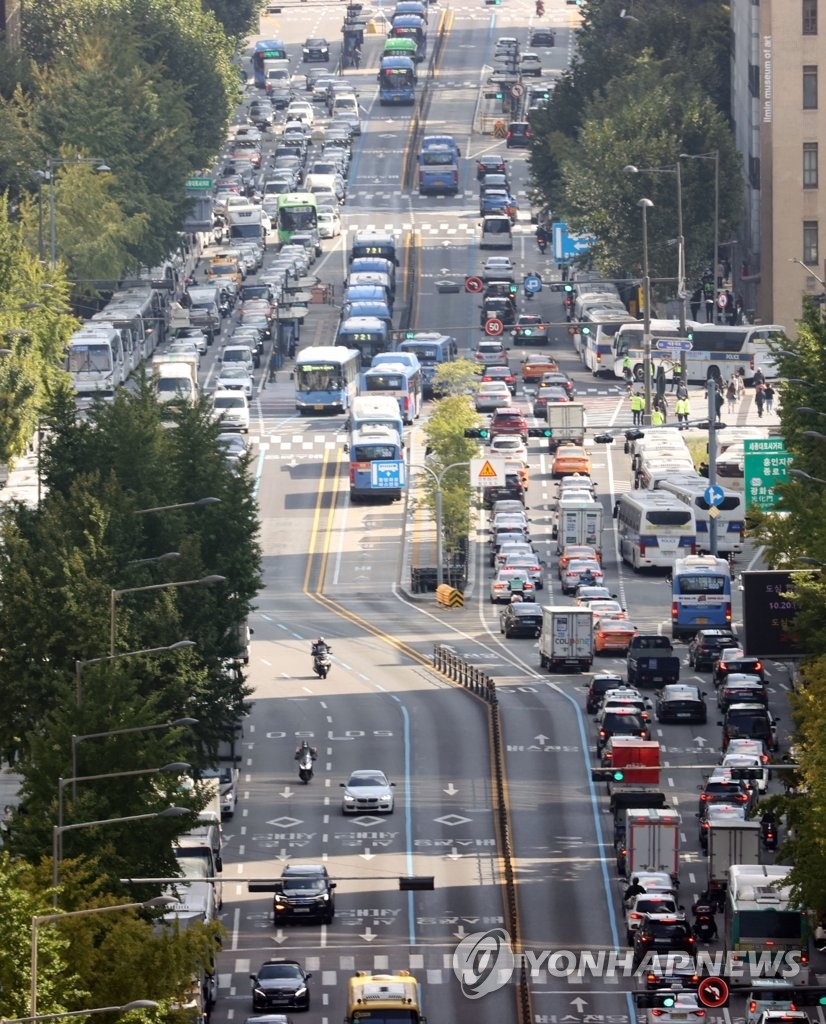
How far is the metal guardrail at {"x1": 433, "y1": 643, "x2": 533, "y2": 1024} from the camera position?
8556cm

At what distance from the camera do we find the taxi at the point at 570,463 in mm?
160250

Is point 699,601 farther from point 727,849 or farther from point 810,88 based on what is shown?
point 810,88

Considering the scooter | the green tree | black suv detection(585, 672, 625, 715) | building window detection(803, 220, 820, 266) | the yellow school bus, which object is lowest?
building window detection(803, 220, 820, 266)

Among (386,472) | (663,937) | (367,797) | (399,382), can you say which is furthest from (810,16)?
(663,937)

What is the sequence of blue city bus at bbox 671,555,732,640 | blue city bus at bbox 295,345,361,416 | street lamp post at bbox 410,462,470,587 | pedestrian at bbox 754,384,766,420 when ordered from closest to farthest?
blue city bus at bbox 671,555,732,640 → street lamp post at bbox 410,462,470,587 → pedestrian at bbox 754,384,766,420 → blue city bus at bbox 295,345,361,416

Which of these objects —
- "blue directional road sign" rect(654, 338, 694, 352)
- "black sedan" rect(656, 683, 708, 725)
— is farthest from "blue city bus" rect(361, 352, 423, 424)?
"black sedan" rect(656, 683, 708, 725)

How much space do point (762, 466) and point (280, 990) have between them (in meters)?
57.8

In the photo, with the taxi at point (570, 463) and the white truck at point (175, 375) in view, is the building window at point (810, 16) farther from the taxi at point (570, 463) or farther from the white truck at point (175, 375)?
the white truck at point (175, 375)

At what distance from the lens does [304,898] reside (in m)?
93.4

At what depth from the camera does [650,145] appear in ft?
641

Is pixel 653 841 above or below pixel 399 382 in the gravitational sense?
above

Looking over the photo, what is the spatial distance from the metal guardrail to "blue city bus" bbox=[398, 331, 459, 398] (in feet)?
168

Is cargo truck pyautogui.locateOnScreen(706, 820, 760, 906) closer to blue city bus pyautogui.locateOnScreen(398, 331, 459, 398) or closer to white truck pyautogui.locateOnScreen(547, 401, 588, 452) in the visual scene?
white truck pyautogui.locateOnScreen(547, 401, 588, 452)

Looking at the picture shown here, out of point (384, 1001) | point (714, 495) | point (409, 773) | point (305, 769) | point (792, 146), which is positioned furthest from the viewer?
point (792, 146)
